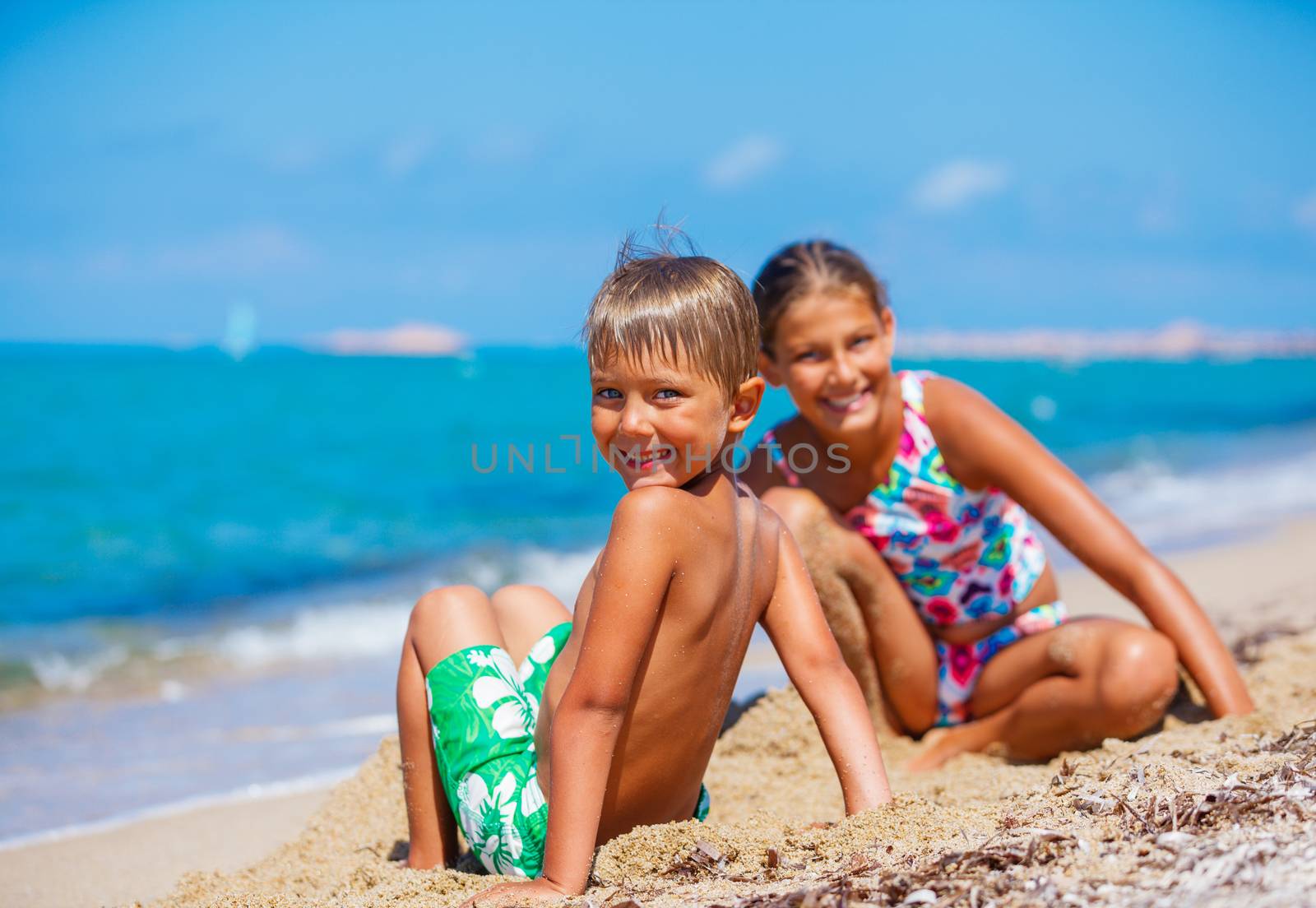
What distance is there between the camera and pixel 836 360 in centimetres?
330

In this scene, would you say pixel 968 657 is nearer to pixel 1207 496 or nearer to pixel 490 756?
pixel 490 756

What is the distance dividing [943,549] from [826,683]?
1250mm

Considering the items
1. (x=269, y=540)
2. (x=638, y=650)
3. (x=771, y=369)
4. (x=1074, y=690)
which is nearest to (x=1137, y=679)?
(x=1074, y=690)

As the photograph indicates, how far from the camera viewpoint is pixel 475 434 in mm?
20281

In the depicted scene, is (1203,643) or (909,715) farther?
(909,715)

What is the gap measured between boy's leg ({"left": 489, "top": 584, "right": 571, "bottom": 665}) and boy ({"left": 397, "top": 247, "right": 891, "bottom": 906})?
0.34 ft

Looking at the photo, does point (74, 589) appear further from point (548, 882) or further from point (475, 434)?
point (475, 434)

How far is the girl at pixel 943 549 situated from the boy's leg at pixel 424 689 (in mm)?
1195

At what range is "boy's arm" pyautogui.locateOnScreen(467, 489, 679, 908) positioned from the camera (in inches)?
76.6

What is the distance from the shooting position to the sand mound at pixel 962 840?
162cm

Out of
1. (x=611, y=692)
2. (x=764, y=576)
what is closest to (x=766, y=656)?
(x=764, y=576)

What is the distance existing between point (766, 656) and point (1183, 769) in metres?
2.75

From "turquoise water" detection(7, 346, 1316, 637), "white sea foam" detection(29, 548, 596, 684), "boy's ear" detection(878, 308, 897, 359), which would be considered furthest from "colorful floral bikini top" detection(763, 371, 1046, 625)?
"turquoise water" detection(7, 346, 1316, 637)

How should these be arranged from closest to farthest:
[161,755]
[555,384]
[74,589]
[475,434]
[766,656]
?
[161,755]
[766,656]
[74,589]
[475,434]
[555,384]
